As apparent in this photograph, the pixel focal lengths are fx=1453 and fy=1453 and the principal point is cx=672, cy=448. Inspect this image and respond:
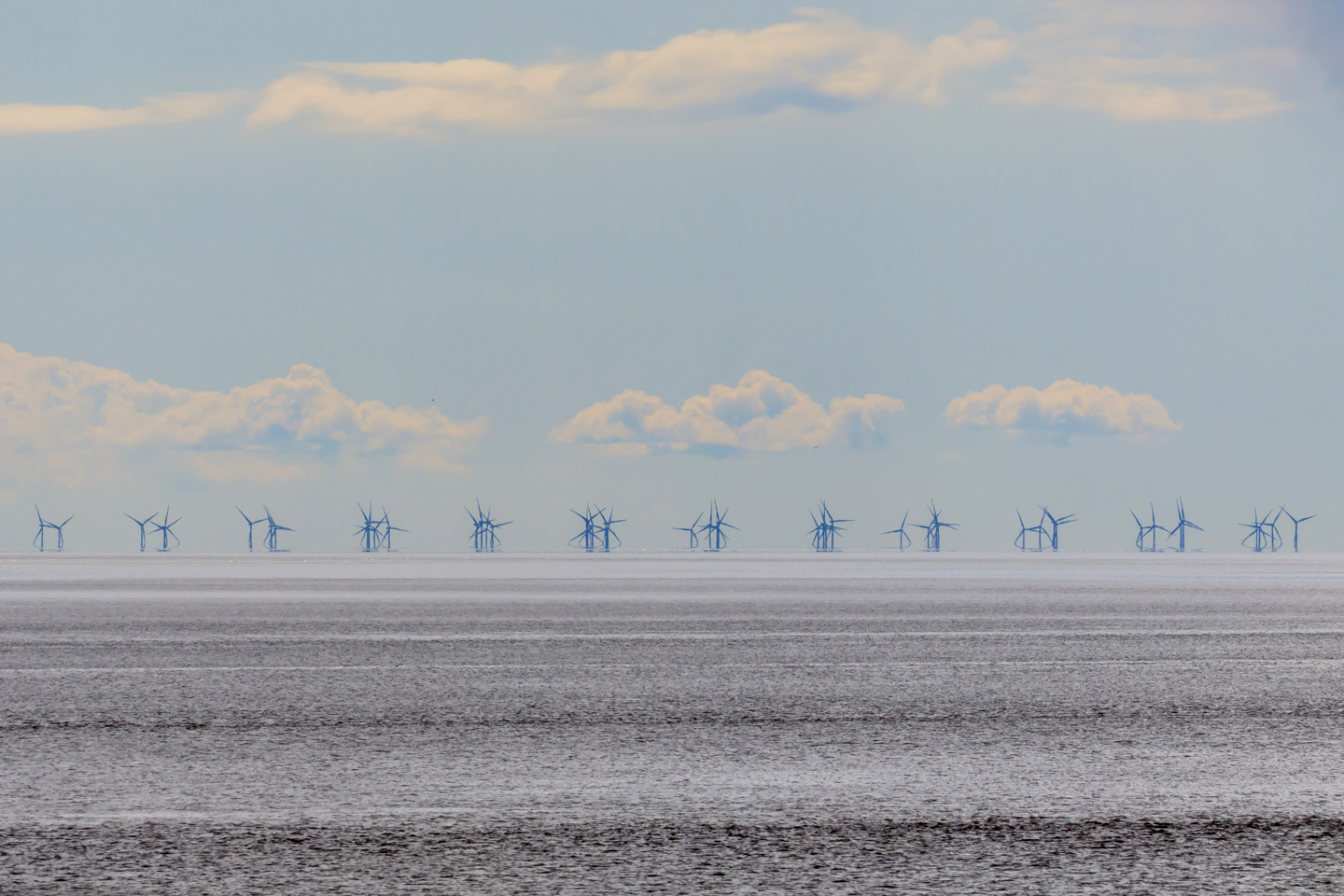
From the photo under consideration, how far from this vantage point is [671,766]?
9117 millimetres

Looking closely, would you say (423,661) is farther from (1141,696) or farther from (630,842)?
(630,842)

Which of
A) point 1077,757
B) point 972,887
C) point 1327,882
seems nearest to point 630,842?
point 972,887

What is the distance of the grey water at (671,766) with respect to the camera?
6273 millimetres

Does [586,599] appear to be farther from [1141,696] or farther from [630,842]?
[630,842]

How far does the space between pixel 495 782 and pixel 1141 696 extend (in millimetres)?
7162

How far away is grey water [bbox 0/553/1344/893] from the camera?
6273mm

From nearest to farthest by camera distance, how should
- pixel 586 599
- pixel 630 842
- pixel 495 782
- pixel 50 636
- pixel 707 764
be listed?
pixel 630 842 → pixel 495 782 → pixel 707 764 → pixel 50 636 → pixel 586 599

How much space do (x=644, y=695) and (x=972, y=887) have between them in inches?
294

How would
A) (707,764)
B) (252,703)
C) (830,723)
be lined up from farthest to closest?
(252,703)
(830,723)
(707,764)

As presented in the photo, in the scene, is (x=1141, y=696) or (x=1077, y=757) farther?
(x=1141, y=696)

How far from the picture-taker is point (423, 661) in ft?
55.9

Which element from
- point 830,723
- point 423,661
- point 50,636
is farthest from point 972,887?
point 50,636

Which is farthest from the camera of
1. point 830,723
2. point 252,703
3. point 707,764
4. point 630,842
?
point 252,703

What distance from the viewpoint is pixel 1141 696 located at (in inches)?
522
